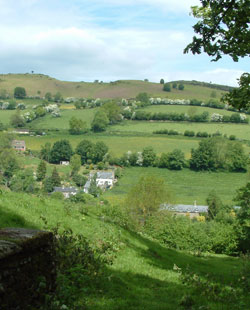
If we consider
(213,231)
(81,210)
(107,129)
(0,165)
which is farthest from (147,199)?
(107,129)

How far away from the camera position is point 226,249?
31.3 m

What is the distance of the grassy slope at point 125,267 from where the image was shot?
8.84 m

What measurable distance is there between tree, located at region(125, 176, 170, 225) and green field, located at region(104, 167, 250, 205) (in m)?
34.1

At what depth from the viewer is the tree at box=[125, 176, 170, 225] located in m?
63.8

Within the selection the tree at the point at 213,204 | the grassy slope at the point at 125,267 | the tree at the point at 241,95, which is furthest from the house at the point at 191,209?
the tree at the point at 241,95

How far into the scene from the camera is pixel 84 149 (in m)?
153

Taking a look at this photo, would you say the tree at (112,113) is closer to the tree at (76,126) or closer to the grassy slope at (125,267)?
the tree at (76,126)

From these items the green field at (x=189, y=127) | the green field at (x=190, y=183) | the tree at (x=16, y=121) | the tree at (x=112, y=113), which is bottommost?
the green field at (x=190, y=183)

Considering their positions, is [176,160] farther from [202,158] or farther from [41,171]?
[41,171]

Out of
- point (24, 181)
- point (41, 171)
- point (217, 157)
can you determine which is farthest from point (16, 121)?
point (217, 157)

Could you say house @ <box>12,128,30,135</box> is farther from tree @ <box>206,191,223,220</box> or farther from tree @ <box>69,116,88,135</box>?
tree @ <box>206,191,223,220</box>

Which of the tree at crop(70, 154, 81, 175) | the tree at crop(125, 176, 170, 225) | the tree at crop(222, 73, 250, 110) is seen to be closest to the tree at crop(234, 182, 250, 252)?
the tree at crop(222, 73, 250, 110)

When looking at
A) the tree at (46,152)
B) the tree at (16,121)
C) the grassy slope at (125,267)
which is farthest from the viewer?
the tree at (16,121)

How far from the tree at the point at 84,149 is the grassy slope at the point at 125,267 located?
5288 inches
